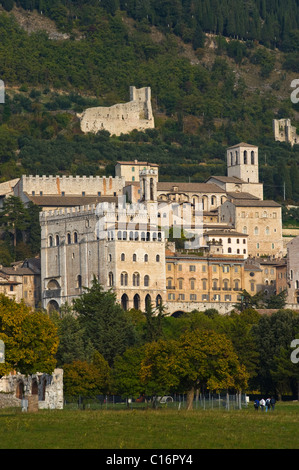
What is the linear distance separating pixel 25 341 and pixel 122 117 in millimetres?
96959

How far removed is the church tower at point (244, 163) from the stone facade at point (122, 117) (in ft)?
71.4

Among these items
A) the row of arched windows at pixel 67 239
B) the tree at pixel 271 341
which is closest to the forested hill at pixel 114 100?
the row of arched windows at pixel 67 239

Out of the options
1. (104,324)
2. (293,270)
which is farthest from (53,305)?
(104,324)

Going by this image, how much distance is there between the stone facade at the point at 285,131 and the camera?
6767 inches

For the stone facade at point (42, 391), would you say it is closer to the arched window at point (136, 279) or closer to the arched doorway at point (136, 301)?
the arched doorway at point (136, 301)

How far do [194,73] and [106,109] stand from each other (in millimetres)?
28086

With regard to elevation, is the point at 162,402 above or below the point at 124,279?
below

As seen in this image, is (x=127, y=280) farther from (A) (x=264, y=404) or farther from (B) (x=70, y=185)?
(A) (x=264, y=404)

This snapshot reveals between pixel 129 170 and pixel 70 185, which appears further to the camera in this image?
pixel 129 170

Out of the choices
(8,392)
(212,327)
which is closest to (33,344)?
(8,392)

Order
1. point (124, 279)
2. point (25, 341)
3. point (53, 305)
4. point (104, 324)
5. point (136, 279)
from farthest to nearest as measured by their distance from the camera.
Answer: point (53, 305)
point (136, 279)
point (124, 279)
point (104, 324)
point (25, 341)

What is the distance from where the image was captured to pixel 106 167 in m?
143

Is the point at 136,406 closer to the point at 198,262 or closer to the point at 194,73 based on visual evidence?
the point at 198,262

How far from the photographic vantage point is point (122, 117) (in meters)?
160
